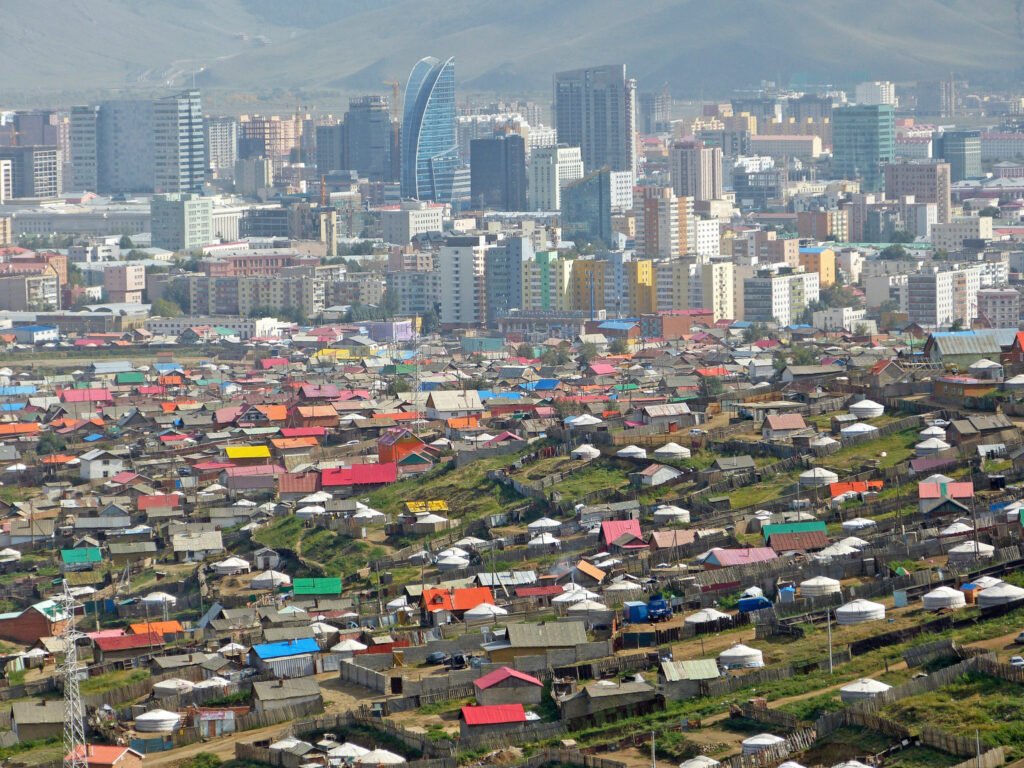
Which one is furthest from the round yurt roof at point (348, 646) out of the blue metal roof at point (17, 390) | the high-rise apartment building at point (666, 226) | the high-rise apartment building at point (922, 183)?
the high-rise apartment building at point (922, 183)

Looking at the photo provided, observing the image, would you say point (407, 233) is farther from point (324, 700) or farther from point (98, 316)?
point (324, 700)

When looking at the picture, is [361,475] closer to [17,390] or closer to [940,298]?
[17,390]

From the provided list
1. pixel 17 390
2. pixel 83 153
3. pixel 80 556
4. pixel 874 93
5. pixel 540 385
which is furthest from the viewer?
pixel 874 93

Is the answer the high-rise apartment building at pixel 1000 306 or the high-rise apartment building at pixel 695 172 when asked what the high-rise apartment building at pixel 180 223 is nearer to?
the high-rise apartment building at pixel 695 172

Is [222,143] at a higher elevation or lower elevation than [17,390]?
higher

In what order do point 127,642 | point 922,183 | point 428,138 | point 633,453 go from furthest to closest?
point 428,138
point 922,183
point 633,453
point 127,642

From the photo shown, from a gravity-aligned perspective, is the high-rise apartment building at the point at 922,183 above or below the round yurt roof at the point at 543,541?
above

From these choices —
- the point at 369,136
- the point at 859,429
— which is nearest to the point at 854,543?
the point at 859,429

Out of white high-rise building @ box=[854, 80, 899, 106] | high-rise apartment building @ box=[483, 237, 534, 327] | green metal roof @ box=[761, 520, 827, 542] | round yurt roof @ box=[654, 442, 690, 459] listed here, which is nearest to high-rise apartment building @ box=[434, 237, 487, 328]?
high-rise apartment building @ box=[483, 237, 534, 327]
